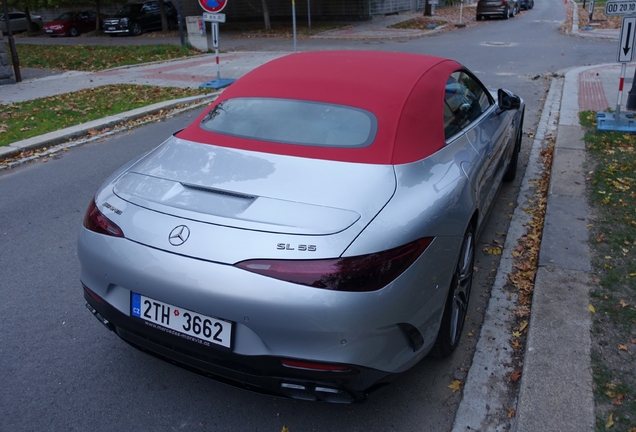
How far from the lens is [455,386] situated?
3.13m

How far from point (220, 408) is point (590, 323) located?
2310mm

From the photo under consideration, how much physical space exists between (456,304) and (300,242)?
51.1 inches

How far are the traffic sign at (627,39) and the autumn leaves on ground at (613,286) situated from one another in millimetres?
1499

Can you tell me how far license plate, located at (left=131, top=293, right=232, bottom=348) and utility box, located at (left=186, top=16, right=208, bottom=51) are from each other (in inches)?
780

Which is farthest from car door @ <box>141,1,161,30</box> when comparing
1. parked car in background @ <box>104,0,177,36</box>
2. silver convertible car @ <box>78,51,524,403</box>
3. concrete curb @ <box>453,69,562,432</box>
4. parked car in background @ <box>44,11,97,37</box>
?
silver convertible car @ <box>78,51,524,403</box>

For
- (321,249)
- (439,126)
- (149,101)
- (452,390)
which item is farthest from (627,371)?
(149,101)

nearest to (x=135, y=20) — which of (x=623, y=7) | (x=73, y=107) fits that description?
(x=73, y=107)

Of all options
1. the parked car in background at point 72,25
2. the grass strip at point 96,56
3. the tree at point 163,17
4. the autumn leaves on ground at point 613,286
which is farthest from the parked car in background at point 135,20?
the autumn leaves on ground at point 613,286

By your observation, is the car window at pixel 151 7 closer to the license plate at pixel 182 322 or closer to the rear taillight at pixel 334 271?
the license plate at pixel 182 322

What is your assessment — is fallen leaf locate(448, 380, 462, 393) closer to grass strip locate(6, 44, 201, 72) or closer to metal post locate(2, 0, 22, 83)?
metal post locate(2, 0, 22, 83)

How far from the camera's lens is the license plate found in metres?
2.47

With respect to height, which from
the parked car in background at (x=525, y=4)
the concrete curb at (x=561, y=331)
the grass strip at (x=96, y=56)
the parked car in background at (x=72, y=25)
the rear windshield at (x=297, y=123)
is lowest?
the concrete curb at (x=561, y=331)

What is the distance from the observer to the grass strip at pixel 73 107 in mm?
9102

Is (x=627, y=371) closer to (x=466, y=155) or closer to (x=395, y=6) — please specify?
(x=466, y=155)
